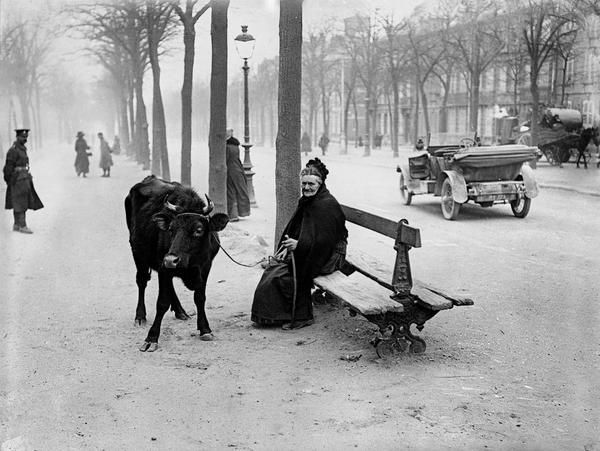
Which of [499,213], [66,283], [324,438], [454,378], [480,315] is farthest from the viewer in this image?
[499,213]

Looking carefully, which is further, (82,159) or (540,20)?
(82,159)

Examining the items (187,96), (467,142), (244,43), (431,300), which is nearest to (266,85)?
(187,96)

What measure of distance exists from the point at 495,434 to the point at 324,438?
3.31 ft

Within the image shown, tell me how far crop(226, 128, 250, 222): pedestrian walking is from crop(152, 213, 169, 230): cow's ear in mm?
8095

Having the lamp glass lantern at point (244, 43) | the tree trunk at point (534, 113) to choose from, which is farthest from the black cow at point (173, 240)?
the tree trunk at point (534, 113)

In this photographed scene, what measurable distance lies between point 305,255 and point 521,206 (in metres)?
8.88

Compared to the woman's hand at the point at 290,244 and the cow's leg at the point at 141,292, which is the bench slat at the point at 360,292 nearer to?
the woman's hand at the point at 290,244

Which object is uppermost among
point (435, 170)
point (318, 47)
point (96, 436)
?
point (318, 47)

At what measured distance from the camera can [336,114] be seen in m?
79.1

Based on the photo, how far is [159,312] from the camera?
20.7 ft

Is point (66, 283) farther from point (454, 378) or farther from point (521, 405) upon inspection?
point (521, 405)

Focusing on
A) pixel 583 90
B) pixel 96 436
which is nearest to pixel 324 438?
pixel 96 436

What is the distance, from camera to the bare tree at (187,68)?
17438 millimetres

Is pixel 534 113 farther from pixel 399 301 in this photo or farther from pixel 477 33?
pixel 399 301
